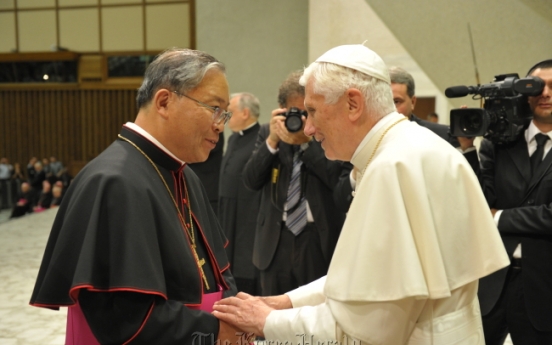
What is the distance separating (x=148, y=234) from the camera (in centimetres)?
165

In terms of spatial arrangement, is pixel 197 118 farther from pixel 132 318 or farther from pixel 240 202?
pixel 240 202

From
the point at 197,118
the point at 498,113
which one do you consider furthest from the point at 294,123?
the point at 197,118

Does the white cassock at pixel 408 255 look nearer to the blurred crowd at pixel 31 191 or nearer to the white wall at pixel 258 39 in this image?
the white wall at pixel 258 39

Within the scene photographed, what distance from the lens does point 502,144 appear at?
2.82 meters

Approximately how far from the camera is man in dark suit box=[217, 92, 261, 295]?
4676mm

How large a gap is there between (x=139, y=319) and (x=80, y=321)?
9.8 inches

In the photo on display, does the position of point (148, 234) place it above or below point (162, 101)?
below

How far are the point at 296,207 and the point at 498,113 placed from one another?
1204 millimetres

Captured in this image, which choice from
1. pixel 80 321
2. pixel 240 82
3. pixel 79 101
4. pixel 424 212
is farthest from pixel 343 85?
pixel 79 101

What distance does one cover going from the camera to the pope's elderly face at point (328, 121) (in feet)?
5.46

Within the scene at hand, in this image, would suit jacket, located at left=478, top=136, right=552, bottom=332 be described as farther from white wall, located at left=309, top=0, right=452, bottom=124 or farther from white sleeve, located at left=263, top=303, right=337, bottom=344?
white wall, located at left=309, top=0, right=452, bottom=124

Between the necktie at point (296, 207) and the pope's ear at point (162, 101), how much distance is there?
1514 mm

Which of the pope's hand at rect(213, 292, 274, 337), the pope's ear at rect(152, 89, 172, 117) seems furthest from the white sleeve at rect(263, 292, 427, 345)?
the pope's ear at rect(152, 89, 172, 117)

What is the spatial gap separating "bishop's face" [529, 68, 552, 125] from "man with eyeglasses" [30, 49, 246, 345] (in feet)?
5.61
